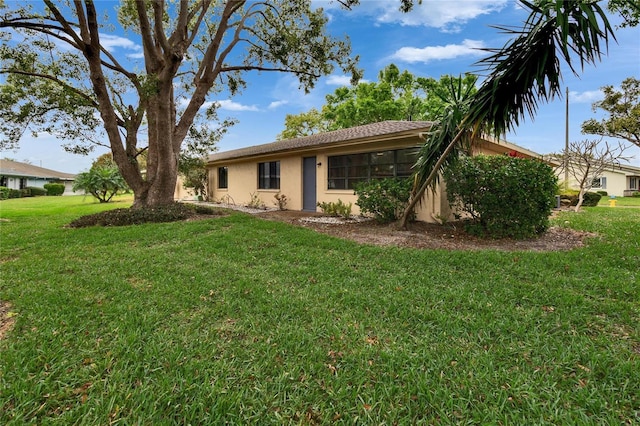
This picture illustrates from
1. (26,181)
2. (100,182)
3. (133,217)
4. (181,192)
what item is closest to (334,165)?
(133,217)

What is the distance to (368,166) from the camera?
10453 millimetres

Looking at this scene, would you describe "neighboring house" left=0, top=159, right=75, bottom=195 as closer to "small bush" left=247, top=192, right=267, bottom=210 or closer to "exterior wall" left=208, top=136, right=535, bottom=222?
"exterior wall" left=208, top=136, right=535, bottom=222

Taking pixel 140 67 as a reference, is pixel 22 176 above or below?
below

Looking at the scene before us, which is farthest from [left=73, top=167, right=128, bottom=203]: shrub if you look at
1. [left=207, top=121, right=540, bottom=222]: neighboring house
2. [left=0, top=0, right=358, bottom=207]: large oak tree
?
[left=0, top=0, right=358, bottom=207]: large oak tree

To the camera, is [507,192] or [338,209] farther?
[338,209]

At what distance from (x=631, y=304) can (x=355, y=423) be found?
137 inches

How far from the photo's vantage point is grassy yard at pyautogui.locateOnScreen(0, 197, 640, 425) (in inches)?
76.6

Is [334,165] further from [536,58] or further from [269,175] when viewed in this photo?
[536,58]

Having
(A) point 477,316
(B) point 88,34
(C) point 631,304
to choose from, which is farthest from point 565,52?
(B) point 88,34

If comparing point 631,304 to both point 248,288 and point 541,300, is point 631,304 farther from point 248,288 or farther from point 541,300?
point 248,288

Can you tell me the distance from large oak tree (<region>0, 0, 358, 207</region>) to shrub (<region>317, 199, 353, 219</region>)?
5.58 metres

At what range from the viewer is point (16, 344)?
2578mm

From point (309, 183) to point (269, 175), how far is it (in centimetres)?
290

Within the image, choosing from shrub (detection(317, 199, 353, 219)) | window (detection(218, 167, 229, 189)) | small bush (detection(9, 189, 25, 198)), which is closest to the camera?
shrub (detection(317, 199, 353, 219))
